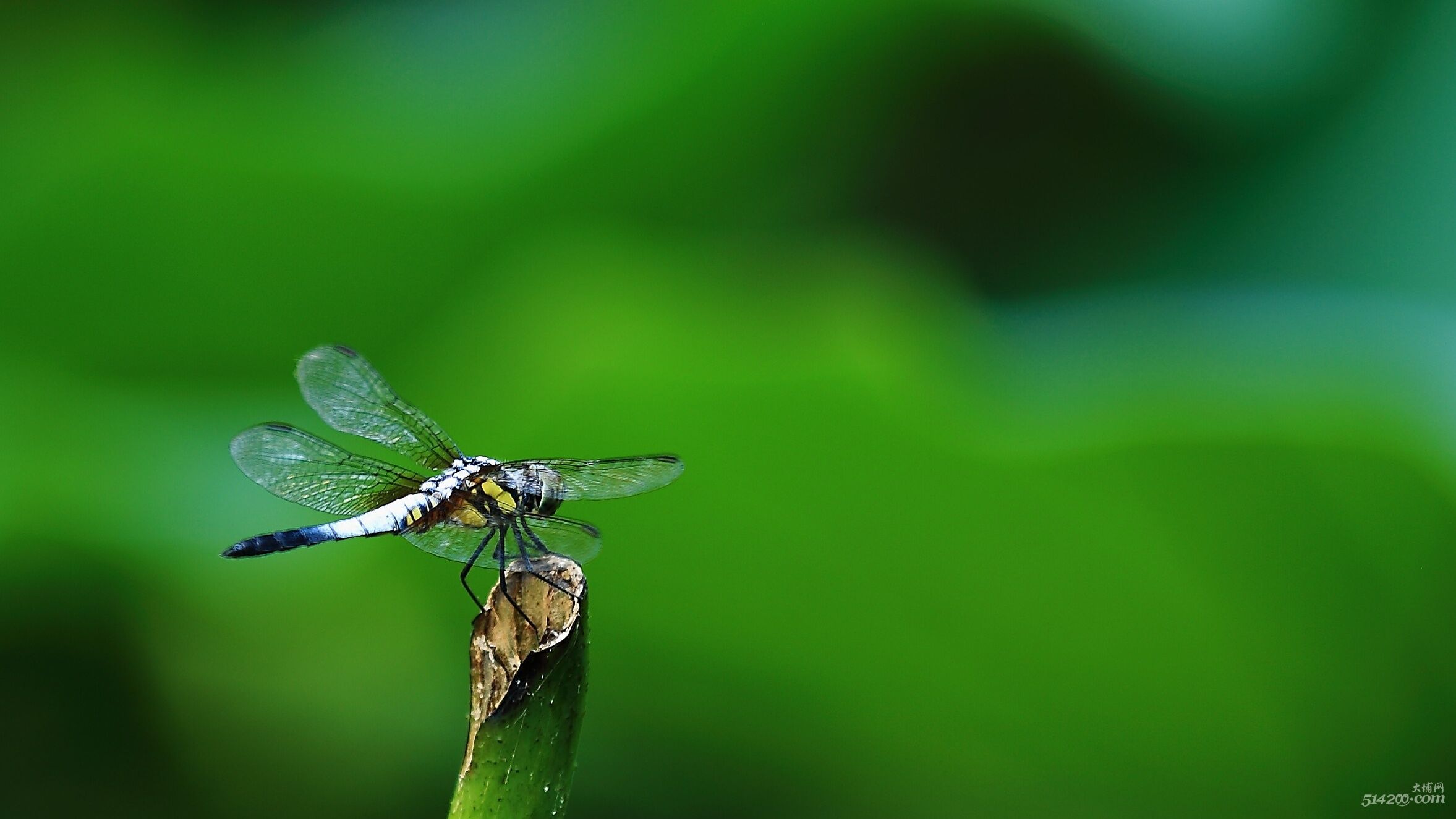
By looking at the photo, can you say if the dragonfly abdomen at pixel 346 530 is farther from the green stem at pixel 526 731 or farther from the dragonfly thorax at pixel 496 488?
the green stem at pixel 526 731

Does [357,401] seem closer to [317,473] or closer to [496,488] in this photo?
[317,473]

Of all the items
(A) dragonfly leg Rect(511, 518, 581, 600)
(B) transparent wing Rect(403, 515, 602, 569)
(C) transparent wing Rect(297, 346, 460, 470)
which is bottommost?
(A) dragonfly leg Rect(511, 518, 581, 600)

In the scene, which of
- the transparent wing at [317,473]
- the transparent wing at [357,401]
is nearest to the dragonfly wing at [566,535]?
the transparent wing at [317,473]

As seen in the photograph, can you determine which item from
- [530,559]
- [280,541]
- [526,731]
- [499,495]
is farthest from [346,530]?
[526,731]

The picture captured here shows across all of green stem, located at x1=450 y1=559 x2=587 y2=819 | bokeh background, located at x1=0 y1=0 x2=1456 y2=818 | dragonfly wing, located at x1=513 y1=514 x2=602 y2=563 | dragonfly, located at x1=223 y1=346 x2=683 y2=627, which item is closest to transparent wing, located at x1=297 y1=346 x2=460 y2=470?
dragonfly, located at x1=223 y1=346 x2=683 y2=627

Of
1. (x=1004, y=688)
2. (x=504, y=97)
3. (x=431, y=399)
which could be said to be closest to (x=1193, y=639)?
(x=1004, y=688)

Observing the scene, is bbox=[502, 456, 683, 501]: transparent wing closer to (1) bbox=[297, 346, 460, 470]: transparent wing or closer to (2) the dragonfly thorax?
(2) the dragonfly thorax
